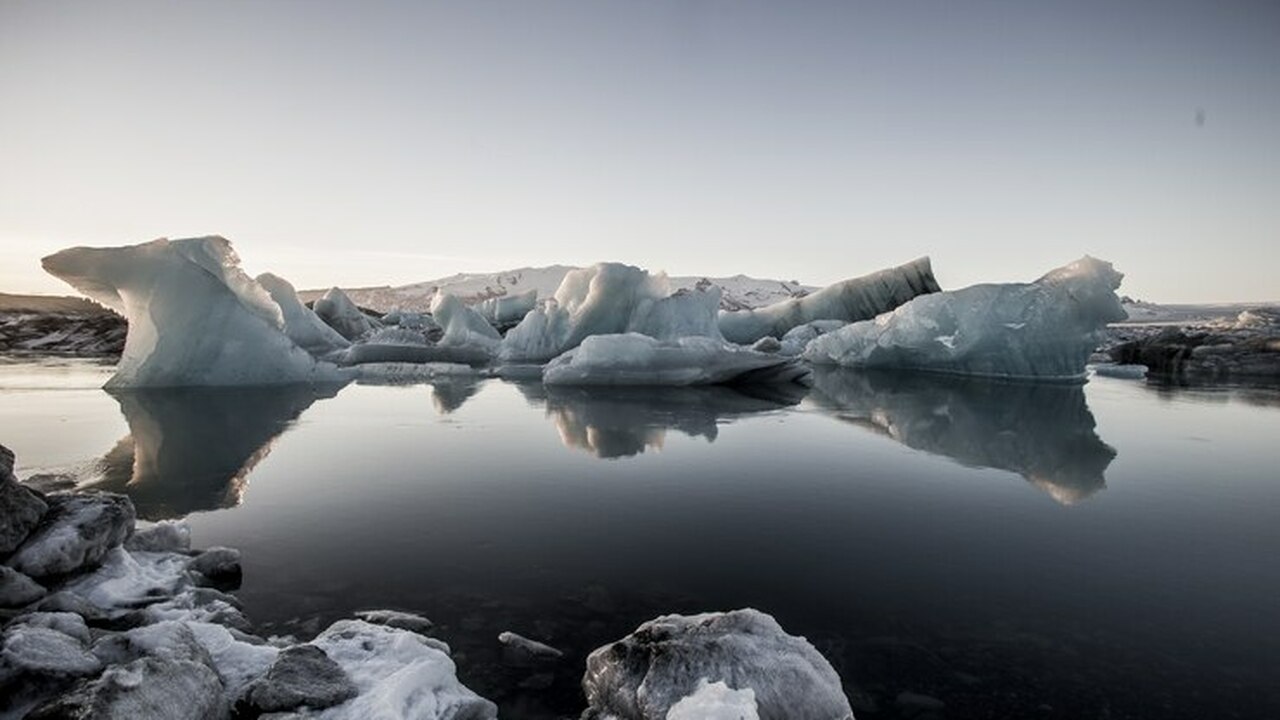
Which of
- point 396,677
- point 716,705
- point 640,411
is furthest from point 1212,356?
point 396,677

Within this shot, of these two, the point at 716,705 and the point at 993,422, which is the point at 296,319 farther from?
the point at 716,705

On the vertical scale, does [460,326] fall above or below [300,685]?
above

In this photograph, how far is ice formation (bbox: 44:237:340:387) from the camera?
36.6 feet

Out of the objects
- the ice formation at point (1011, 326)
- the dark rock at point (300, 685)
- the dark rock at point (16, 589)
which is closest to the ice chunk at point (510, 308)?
the ice formation at point (1011, 326)

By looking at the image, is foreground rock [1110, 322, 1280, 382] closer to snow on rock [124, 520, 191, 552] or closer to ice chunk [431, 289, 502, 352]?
ice chunk [431, 289, 502, 352]

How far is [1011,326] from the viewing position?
634 inches

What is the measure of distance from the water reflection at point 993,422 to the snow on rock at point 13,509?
6.51 m

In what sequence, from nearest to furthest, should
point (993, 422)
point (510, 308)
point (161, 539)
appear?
1. point (161, 539)
2. point (993, 422)
3. point (510, 308)

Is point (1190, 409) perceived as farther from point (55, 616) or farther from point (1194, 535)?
point (55, 616)

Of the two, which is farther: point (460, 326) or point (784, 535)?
point (460, 326)

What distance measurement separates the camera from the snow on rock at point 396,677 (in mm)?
2166

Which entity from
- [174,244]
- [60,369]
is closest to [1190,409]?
[174,244]

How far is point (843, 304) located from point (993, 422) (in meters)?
18.3

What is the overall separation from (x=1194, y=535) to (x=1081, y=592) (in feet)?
5.80
